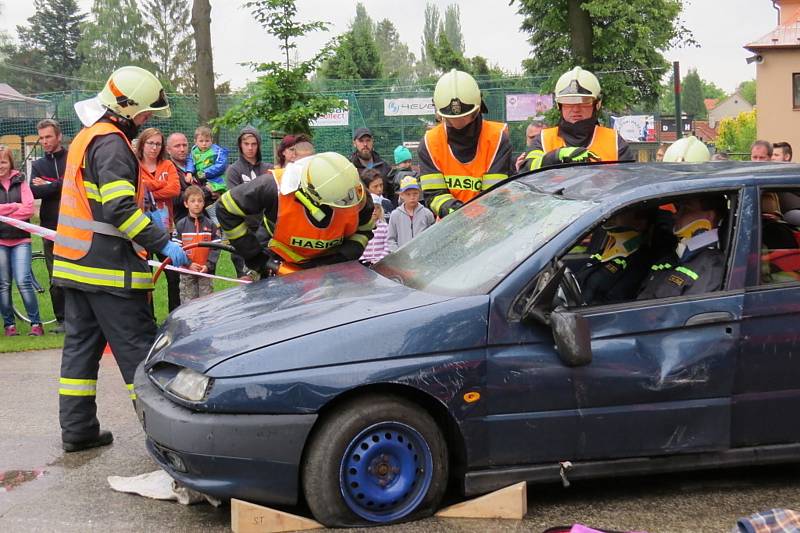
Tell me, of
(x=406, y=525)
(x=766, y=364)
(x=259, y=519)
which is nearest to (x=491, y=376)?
(x=406, y=525)

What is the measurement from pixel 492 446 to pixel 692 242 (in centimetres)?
143

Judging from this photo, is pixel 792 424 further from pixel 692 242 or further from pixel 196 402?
pixel 196 402

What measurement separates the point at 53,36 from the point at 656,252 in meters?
86.7

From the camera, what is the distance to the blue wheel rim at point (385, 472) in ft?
12.9

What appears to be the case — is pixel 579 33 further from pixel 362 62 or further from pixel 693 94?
pixel 693 94

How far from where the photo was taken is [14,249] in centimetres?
889

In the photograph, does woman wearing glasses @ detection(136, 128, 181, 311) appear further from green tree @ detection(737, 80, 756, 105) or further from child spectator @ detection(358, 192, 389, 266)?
green tree @ detection(737, 80, 756, 105)

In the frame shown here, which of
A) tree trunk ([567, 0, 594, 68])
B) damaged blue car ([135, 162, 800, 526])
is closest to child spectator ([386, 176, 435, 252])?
damaged blue car ([135, 162, 800, 526])

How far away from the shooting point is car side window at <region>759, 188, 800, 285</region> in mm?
4379

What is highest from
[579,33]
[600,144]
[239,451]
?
[579,33]

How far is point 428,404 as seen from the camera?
4.04m

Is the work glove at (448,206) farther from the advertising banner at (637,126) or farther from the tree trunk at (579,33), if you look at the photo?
the tree trunk at (579,33)

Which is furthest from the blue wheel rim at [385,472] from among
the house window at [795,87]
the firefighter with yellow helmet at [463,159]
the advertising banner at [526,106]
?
the house window at [795,87]

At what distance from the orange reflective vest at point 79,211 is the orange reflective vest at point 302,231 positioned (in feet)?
2.99
